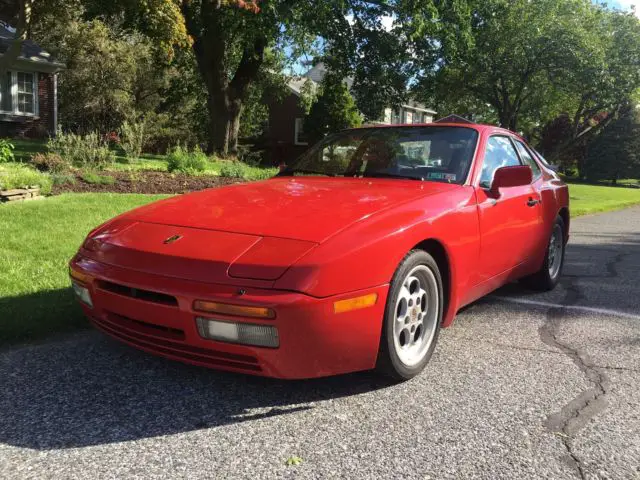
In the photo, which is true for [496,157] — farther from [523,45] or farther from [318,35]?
[523,45]

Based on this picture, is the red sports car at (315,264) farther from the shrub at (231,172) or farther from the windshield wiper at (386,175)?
the shrub at (231,172)

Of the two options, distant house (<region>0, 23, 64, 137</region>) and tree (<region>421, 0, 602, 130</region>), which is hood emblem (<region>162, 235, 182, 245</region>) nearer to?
tree (<region>421, 0, 602, 130</region>)

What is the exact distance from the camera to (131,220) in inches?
128

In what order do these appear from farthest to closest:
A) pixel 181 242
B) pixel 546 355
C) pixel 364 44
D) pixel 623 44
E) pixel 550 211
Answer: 1. pixel 623 44
2. pixel 364 44
3. pixel 550 211
4. pixel 546 355
5. pixel 181 242

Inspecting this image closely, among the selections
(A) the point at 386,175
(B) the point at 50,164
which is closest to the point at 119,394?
(A) the point at 386,175

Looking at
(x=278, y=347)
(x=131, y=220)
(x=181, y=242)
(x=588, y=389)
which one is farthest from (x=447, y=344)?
(x=131, y=220)

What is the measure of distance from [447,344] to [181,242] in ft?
6.34

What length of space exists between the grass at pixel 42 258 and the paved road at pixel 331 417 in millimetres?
307

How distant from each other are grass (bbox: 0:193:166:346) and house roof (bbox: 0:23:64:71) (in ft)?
47.5

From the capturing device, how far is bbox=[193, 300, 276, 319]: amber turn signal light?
8.07ft

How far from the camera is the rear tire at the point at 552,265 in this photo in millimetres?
5152

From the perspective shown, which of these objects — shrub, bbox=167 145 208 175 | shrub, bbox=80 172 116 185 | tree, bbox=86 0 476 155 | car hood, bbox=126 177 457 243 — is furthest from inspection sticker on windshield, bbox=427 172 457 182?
tree, bbox=86 0 476 155

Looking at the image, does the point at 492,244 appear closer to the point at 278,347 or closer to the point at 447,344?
the point at 447,344

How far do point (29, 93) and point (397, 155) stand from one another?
2164 centimetres
